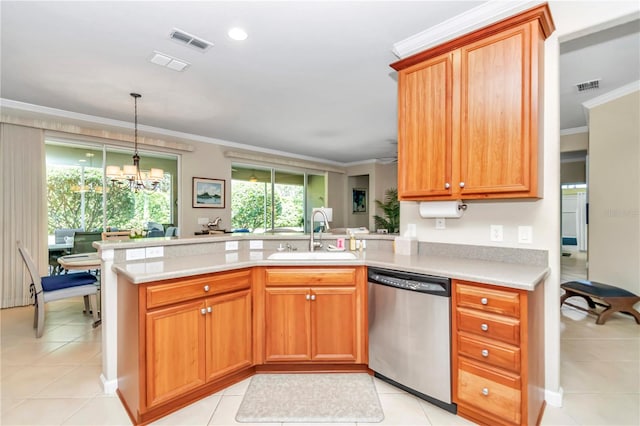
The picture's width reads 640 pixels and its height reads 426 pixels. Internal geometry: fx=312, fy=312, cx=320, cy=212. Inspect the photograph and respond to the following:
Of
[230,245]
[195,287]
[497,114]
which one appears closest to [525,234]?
[497,114]

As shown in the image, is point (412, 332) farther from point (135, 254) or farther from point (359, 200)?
point (359, 200)

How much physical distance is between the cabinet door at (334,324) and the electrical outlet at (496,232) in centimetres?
109

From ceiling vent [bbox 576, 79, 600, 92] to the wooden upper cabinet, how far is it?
2.33 metres

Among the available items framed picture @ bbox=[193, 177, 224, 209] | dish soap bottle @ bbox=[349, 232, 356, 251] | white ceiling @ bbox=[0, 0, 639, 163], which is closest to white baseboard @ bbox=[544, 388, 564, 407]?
dish soap bottle @ bbox=[349, 232, 356, 251]

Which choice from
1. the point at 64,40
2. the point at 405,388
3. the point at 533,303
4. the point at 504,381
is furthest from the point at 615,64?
the point at 64,40

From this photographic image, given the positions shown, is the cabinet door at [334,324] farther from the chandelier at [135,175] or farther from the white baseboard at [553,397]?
the chandelier at [135,175]

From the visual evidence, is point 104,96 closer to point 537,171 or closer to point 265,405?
point 265,405

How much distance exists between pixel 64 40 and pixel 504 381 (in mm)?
4046

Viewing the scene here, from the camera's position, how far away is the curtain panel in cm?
408

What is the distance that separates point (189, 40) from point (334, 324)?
2598 mm

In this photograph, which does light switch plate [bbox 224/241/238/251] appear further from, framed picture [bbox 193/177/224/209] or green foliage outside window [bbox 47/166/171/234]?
framed picture [bbox 193/177/224/209]

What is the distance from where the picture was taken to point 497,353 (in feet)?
5.66

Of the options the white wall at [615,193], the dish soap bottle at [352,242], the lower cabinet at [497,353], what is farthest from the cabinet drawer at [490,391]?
the white wall at [615,193]

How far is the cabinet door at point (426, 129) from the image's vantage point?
Result: 2.22m
